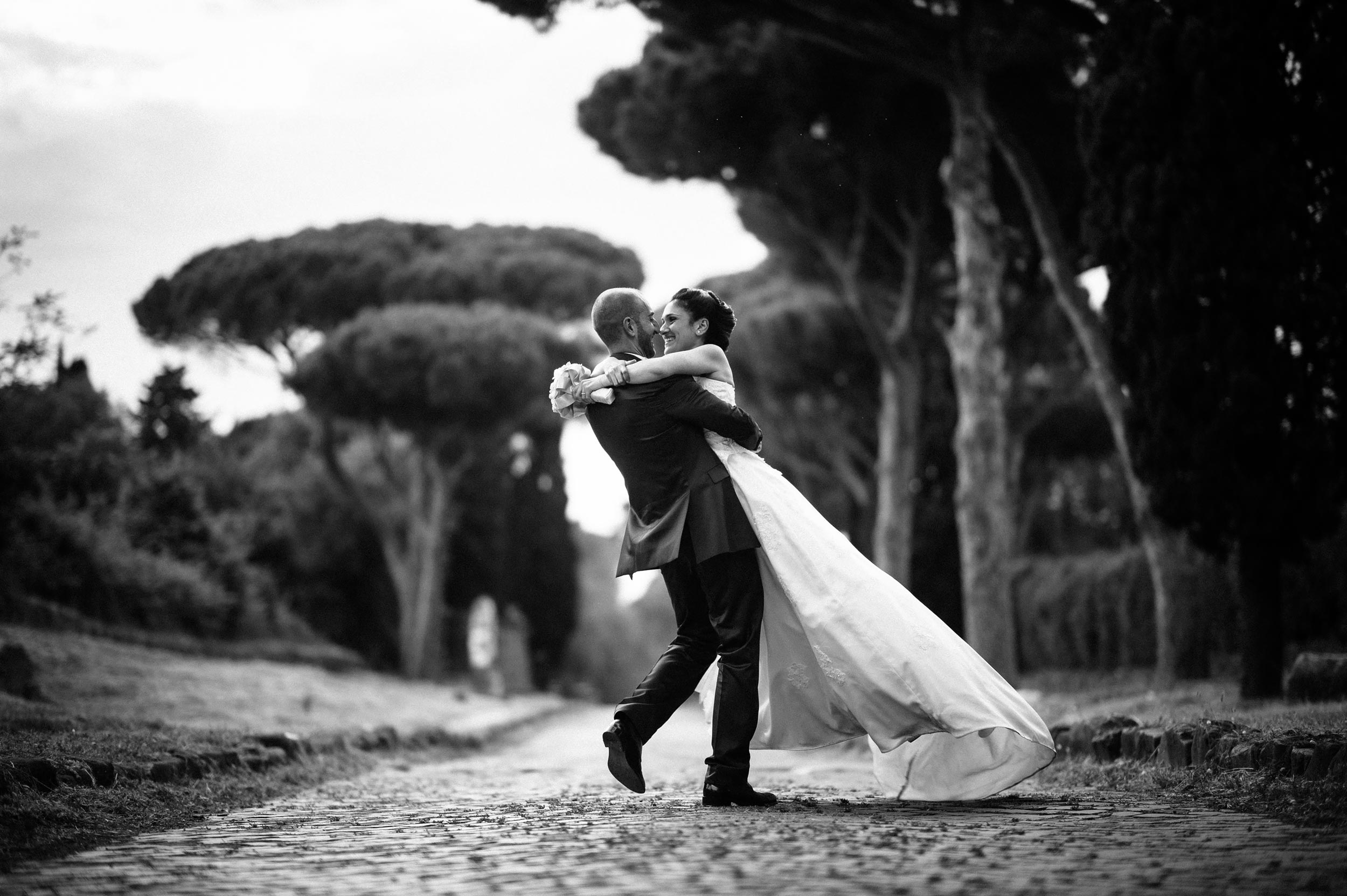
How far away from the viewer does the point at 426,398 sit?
22703 millimetres

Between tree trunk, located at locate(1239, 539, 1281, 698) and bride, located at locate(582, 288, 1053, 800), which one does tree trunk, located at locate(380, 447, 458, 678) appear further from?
bride, located at locate(582, 288, 1053, 800)

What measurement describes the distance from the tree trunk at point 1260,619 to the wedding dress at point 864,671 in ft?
12.3

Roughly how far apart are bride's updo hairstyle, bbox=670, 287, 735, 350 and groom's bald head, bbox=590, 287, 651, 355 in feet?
0.48

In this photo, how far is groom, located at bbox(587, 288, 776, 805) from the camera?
13.9ft

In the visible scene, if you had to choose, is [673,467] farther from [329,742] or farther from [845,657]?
[329,742]

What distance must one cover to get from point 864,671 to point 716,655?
64 centimetres

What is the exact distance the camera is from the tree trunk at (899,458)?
1752 cm

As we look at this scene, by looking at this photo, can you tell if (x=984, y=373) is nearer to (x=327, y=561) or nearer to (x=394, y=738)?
(x=394, y=738)

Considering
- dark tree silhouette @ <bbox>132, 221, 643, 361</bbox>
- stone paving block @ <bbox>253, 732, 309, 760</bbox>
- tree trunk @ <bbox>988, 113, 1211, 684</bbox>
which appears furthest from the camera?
dark tree silhouette @ <bbox>132, 221, 643, 361</bbox>

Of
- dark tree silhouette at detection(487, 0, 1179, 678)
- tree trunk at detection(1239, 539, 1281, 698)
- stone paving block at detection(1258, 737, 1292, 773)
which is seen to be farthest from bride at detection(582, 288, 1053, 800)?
dark tree silhouette at detection(487, 0, 1179, 678)

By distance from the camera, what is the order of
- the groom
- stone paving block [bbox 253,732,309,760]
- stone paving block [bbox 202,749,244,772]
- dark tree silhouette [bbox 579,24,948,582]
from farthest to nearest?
1. dark tree silhouette [bbox 579,24,948,582]
2. stone paving block [bbox 253,732,309,760]
3. stone paving block [bbox 202,749,244,772]
4. the groom

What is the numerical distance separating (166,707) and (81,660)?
1.86 m

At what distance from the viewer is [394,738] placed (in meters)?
8.53

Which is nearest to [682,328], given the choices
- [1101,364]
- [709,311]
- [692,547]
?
[709,311]
